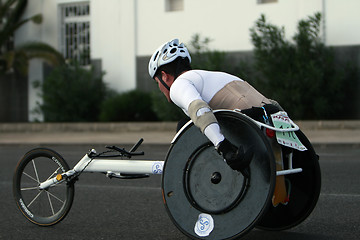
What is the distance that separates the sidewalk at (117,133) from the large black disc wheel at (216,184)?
1033 cm

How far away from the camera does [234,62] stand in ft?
68.7

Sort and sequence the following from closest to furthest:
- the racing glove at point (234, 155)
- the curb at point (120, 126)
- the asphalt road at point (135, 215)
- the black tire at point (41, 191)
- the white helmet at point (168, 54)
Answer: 1. the racing glove at point (234, 155)
2. the white helmet at point (168, 54)
3. the asphalt road at point (135, 215)
4. the black tire at point (41, 191)
5. the curb at point (120, 126)

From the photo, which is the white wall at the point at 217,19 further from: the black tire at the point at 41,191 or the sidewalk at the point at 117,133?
the black tire at the point at 41,191

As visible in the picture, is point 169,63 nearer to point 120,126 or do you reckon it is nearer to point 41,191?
point 41,191

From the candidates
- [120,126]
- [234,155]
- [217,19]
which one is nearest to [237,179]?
[234,155]

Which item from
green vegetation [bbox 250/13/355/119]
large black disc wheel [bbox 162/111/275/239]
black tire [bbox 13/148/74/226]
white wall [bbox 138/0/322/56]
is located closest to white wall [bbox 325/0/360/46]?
white wall [bbox 138/0/322/56]

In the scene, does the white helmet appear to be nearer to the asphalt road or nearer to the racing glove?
the racing glove

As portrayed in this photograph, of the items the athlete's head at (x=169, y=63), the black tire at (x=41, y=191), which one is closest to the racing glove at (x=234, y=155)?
the athlete's head at (x=169, y=63)

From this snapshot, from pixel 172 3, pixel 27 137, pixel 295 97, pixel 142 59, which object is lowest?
pixel 27 137

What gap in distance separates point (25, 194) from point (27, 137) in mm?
13861

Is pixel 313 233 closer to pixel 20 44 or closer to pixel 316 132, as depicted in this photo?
Answer: pixel 316 132

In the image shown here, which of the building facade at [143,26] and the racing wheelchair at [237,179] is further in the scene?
the building facade at [143,26]

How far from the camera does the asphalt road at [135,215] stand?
4.94m

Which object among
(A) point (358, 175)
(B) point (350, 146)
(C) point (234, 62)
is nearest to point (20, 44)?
(C) point (234, 62)
